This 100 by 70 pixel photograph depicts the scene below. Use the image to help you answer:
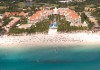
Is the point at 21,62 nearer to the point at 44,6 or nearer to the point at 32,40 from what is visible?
the point at 32,40

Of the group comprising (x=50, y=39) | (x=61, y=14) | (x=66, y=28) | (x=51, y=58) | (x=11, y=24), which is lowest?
(x=51, y=58)

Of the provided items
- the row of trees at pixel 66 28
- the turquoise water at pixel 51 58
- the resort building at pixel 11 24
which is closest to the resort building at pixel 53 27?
the row of trees at pixel 66 28

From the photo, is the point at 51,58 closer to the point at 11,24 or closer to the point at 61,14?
the point at 11,24

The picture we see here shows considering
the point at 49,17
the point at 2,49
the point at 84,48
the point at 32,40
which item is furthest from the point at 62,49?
the point at 49,17

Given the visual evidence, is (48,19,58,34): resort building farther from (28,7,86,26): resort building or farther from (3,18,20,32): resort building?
(3,18,20,32): resort building

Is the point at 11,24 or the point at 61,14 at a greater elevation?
the point at 61,14

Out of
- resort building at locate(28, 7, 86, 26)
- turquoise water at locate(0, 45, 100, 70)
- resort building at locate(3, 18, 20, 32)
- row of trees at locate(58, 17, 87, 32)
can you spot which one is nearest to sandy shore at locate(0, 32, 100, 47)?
row of trees at locate(58, 17, 87, 32)

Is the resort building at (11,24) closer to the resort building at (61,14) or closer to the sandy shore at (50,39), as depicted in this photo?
the resort building at (61,14)

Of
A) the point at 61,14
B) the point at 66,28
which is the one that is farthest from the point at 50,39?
the point at 61,14
